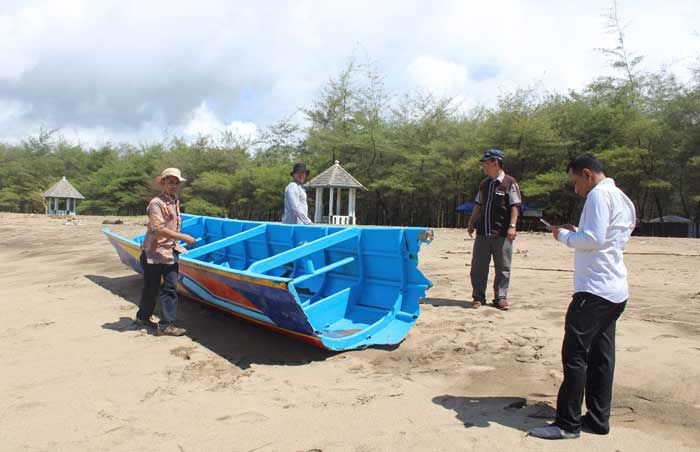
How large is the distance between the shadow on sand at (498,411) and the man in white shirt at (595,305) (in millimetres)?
195

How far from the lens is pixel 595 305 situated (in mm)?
2605

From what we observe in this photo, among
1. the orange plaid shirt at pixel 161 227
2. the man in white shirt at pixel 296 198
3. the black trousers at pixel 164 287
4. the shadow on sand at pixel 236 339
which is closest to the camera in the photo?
the shadow on sand at pixel 236 339

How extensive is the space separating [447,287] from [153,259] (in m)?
3.74

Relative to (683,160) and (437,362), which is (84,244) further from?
(683,160)

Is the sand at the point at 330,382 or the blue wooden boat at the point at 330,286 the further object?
the blue wooden boat at the point at 330,286

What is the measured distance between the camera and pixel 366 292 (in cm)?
524

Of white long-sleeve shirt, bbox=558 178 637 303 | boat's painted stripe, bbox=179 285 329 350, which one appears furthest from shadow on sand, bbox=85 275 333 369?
white long-sleeve shirt, bbox=558 178 637 303

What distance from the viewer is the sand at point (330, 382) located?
2.80 meters

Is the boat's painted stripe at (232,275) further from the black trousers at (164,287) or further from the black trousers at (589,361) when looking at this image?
the black trousers at (589,361)

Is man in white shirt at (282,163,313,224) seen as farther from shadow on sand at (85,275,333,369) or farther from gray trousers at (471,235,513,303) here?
gray trousers at (471,235,513,303)

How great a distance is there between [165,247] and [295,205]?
1790mm

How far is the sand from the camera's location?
9.19ft

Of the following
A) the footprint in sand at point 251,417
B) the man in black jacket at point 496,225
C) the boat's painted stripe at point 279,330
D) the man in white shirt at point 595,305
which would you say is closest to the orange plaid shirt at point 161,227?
the boat's painted stripe at point 279,330

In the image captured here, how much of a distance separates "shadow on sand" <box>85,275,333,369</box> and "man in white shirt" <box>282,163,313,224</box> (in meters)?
1.46
